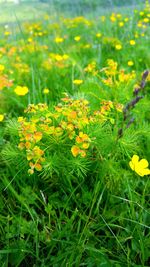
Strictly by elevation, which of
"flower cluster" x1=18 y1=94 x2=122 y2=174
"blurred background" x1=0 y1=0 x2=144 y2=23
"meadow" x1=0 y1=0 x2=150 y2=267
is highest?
"blurred background" x1=0 y1=0 x2=144 y2=23

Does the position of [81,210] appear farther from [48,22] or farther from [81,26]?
[48,22]

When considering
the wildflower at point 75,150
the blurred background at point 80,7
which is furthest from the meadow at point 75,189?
the blurred background at point 80,7

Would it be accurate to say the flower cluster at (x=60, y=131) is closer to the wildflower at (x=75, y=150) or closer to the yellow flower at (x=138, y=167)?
the wildflower at (x=75, y=150)

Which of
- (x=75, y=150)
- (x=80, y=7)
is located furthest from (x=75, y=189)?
(x=80, y=7)

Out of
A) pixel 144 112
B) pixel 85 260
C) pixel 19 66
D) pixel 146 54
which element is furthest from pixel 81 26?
pixel 85 260

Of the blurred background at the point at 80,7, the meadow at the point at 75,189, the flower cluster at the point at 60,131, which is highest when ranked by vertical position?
the blurred background at the point at 80,7

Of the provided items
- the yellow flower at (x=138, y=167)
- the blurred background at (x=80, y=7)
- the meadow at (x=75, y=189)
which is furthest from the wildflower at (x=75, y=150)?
the blurred background at (x=80, y=7)

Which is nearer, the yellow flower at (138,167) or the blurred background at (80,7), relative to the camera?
the yellow flower at (138,167)

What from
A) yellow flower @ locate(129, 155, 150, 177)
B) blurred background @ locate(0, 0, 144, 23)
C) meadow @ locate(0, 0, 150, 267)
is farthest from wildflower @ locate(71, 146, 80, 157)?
blurred background @ locate(0, 0, 144, 23)

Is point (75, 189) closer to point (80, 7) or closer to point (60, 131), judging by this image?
point (60, 131)

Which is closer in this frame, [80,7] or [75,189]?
[75,189]

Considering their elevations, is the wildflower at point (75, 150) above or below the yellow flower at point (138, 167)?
above

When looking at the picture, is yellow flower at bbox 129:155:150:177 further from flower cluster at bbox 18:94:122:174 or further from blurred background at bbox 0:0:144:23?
blurred background at bbox 0:0:144:23
